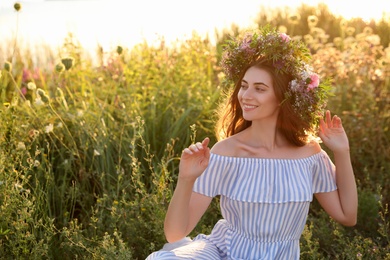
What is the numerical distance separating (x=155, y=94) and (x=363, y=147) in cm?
152

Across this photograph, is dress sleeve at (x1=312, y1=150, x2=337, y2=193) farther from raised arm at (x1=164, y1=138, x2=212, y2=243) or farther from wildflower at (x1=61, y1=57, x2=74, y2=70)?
wildflower at (x1=61, y1=57, x2=74, y2=70)

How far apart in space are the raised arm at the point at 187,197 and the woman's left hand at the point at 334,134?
1.89 ft

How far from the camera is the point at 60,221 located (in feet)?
15.3

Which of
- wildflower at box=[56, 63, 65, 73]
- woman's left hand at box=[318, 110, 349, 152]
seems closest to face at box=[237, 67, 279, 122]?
woman's left hand at box=[318, 110, 349, 152]

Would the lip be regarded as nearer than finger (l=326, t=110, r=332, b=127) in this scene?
Yes

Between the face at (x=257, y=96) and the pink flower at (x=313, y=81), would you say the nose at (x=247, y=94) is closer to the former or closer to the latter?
the face at (x=257, y=96)

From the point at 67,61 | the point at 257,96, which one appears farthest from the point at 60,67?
the point at 257,96

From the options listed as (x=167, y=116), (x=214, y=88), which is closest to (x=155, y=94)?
(x=167, y=116)

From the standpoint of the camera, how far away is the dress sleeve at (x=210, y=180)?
3.13m

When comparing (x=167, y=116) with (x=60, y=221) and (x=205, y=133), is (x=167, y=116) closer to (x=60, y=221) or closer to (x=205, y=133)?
(x=205, y=133)

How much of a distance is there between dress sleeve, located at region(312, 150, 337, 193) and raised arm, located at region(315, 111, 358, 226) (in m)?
0.03

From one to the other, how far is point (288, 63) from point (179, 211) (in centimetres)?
76

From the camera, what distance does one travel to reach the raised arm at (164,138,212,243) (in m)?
2.89

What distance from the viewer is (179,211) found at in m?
2.98
